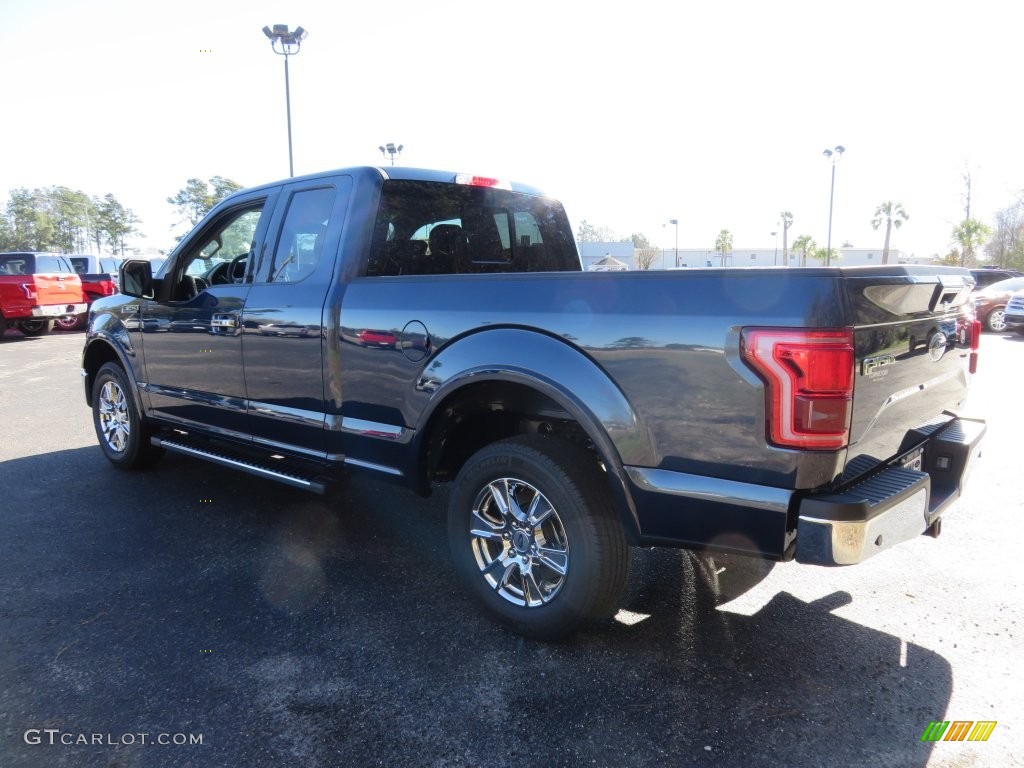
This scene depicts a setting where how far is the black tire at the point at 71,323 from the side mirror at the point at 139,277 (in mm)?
16911

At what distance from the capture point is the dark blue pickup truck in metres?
2.21

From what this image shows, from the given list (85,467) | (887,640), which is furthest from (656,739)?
(85,467)

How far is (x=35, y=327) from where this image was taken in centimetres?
1748

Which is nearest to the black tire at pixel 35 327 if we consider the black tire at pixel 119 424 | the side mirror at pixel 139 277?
the black tire at pixel 119 424

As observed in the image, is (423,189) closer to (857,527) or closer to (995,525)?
(857,527)

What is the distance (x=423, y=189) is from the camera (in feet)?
12.7

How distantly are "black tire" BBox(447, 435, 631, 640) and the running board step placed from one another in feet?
2.90

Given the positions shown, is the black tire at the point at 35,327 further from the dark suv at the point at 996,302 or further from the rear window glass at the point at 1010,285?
the rear window glass at the point at 1010,285

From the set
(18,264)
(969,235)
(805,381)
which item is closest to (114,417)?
(805,381)

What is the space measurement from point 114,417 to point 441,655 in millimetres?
4017

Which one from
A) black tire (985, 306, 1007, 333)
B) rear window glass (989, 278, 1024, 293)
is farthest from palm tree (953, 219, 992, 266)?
black tire (985, 306, 1007, 333)

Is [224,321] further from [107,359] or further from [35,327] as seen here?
[35,327]

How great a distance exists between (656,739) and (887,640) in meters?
1.24

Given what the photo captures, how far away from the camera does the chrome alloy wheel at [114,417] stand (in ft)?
17.6
